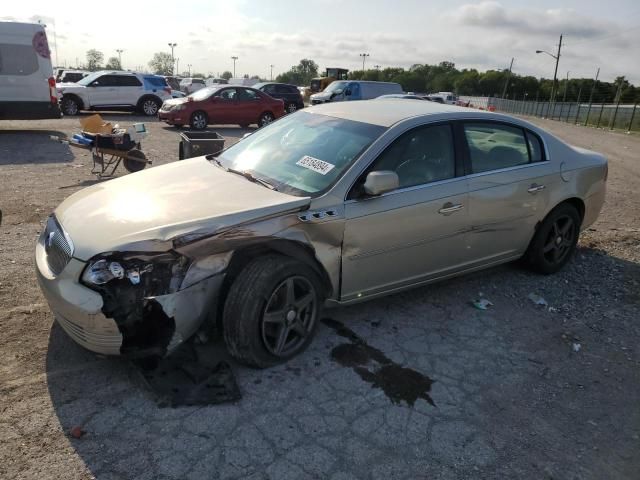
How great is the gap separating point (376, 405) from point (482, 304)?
5.97 ft

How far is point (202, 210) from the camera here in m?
3.17

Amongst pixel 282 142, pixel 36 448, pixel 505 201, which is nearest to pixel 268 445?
pixel 36 448

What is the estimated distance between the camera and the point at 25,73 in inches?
503

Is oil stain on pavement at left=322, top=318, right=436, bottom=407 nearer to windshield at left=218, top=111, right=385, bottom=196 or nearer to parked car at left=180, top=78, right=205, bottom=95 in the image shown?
windshield at left=218, top=111, right=385, bottom=196

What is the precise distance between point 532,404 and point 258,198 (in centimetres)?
219

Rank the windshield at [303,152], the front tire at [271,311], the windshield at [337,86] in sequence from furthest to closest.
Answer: the windshield at [337,86], the windshield at [303,152], the front tire at [271,311]

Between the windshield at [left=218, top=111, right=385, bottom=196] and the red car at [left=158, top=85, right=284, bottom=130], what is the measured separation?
12729mm

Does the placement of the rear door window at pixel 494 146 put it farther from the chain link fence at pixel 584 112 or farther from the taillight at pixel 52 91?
the chain link fence at pixel 584 112

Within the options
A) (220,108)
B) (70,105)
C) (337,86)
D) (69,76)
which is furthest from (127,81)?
(337,86)

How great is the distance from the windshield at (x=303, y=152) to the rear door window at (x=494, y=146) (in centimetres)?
91

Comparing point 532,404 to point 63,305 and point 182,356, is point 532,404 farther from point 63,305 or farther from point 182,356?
point 63,305

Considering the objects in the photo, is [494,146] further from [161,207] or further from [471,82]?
[471,82]

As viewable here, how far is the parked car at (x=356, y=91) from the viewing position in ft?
73.7

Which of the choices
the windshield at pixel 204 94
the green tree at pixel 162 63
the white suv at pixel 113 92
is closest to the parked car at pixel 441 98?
the windshield at pixel 204 94
